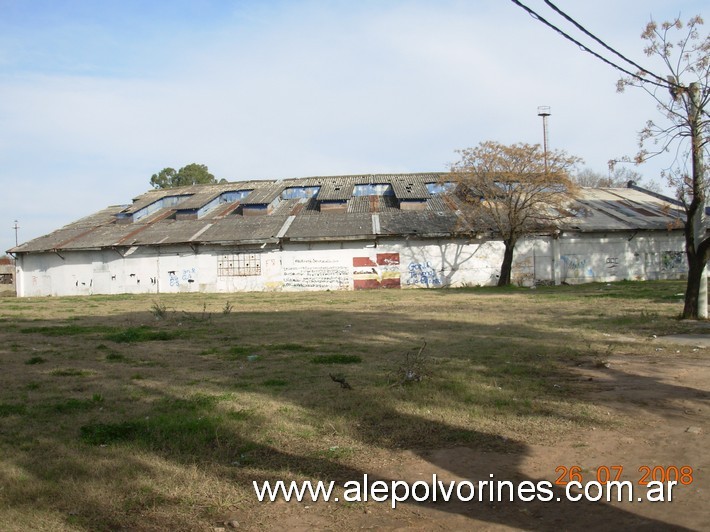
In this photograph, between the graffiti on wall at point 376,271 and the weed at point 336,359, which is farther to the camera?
the graffiti on wall at point 376,271

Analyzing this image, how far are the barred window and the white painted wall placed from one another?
139 millimetres

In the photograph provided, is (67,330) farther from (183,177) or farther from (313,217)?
(183,177)

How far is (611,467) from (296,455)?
2.58 m

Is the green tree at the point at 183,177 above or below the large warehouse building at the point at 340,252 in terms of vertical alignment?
above

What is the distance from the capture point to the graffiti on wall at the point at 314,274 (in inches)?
1350

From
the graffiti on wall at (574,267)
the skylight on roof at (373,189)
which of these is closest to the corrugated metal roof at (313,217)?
the skylight on roof at (373,189)

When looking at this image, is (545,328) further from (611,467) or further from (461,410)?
(611,467)

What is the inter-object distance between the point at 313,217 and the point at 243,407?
31.4 m

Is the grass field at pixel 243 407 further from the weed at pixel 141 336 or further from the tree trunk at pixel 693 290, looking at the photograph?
the tree trunk at pixel 693 290

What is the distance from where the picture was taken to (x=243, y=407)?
6.46 m

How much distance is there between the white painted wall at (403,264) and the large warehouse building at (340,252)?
0.06 m

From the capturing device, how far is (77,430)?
226 inches

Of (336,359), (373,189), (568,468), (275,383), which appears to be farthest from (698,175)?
(373,189)

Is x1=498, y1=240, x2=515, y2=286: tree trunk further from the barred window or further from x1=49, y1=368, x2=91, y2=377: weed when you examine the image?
x1=49, y1=368, x2=91, y2=377: weed
